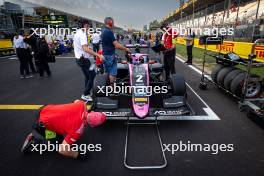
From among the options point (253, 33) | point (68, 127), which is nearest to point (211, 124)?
point (68, 127)

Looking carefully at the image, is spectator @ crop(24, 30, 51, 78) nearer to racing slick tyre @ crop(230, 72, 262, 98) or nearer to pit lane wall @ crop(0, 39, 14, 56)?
racing slick tyre @ crop(230, 72, 262, 98)

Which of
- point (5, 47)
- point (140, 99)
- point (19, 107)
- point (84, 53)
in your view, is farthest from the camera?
point (5, 47)

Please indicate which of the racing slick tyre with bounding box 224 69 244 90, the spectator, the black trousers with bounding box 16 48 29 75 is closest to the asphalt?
the racing slick tyre with bounding box 224 69 244 90

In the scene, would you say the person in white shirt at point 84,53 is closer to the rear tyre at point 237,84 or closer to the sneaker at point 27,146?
the sneaker at point 27,146

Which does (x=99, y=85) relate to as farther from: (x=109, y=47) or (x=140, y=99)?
(x=109, y=47)

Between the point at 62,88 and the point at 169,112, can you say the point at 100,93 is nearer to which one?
the point at 169,112

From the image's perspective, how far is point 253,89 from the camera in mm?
4480

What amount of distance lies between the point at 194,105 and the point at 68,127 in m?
3.19

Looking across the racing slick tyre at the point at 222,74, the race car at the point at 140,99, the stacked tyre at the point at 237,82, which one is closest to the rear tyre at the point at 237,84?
the stacked tyre at the point at 237,82

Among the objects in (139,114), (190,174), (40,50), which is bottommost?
(190,174)

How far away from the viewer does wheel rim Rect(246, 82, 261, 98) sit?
4.43 metres

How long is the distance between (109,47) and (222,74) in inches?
120

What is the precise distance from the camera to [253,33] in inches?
473

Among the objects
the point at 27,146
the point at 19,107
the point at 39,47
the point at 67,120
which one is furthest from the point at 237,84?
the point at 39,47
